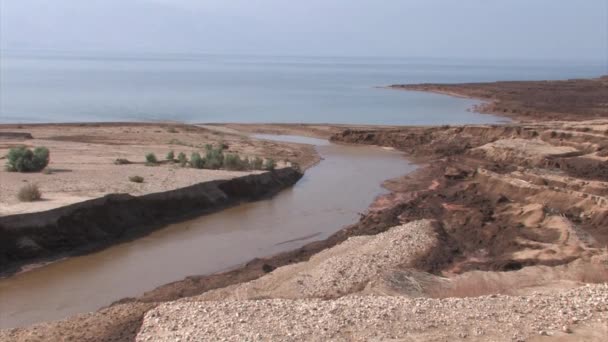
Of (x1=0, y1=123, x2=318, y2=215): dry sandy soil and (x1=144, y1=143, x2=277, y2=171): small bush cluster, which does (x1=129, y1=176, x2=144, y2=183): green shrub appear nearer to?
→ (x1=0, y1=123, x2=318, y2=215): dry sandy soil

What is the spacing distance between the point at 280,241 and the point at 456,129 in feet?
90.6

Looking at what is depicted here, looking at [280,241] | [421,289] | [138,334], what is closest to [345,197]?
[280,241]

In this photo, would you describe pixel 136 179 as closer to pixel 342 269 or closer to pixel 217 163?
pixel 217 163

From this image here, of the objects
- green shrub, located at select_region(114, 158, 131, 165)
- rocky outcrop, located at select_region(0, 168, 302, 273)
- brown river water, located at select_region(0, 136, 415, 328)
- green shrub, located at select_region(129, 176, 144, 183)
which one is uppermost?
green shrub, located at select_region(129, 176, 144, 183)

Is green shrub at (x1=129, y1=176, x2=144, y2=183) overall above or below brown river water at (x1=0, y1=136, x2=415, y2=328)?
above

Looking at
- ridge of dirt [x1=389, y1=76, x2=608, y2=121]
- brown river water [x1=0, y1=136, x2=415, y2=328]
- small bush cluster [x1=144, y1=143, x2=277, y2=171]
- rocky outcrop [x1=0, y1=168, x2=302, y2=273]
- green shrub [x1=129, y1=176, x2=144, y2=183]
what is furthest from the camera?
ridge of dirt [x1=389, y1=76, x2=608, y2=121]

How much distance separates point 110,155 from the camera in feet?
104

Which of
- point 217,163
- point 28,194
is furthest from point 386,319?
point 217,163

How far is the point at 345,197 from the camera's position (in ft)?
91.7

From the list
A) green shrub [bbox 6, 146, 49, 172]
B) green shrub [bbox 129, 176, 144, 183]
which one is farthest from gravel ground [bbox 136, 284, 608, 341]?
green shrub [bbox 6, 146, 49, 172]

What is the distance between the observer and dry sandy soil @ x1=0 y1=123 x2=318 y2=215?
2112cm

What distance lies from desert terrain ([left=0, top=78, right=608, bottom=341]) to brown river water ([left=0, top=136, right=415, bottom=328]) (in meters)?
1.11

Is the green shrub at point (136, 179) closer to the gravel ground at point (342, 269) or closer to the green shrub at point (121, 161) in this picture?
the green shrub at point (121, 161)

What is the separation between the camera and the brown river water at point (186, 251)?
49.3 feet
